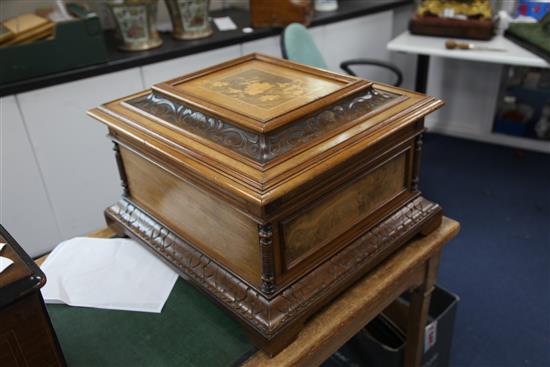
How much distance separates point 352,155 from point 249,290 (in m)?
0.27

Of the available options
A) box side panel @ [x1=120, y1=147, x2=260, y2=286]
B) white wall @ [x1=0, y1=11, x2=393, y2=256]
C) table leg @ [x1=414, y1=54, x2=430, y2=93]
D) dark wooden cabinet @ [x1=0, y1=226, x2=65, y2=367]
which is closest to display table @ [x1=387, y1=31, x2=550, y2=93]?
table leg @ [x1=414, y1=54, x2=430, y2=93]

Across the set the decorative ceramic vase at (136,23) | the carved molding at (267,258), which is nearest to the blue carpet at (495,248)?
the carved molding at (267,258)

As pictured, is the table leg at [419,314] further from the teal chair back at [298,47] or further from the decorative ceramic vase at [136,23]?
the decorative ceramic vase at [136,23]

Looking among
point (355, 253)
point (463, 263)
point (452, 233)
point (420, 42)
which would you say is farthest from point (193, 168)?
point (420, 42)

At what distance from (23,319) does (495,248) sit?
1912 mm

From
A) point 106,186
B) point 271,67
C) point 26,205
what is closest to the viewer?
point 271,67

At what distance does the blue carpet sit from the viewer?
5.42 ft

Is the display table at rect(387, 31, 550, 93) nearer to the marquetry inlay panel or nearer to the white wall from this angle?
the white wall

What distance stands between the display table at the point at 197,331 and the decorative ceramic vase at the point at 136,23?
4.36 ft

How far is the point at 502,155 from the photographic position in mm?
2809

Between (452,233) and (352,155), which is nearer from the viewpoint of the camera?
(352,155)

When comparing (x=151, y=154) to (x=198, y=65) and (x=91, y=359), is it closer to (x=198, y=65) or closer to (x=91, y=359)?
(x=91, y=359)

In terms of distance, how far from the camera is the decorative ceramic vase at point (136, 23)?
1872 mm

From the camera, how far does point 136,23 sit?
75.9 inches
